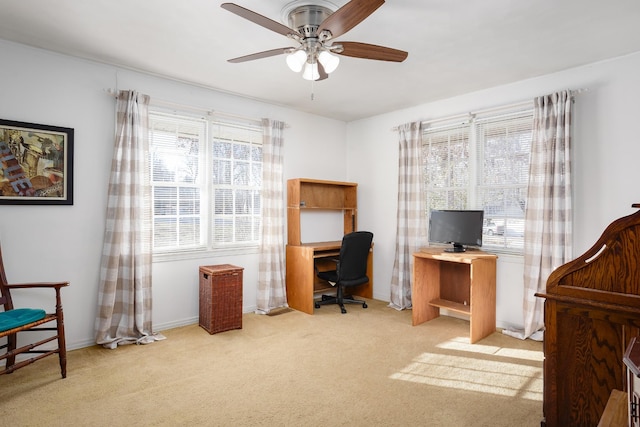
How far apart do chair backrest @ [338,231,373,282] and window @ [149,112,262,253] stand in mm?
1146

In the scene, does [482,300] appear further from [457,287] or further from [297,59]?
[297,59]

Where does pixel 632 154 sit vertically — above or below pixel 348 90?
below

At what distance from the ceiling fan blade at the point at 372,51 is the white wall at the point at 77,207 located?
2.28m

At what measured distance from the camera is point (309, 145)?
16.6 ft

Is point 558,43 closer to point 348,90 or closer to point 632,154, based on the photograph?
point 632,154

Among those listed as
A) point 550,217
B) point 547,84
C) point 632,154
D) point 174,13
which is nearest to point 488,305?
point 550,217

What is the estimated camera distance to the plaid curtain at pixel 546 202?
11.0 feet

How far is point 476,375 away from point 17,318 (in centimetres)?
344

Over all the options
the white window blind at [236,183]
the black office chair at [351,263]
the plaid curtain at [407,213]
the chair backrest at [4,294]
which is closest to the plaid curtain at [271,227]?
the white window blind at [236,183]

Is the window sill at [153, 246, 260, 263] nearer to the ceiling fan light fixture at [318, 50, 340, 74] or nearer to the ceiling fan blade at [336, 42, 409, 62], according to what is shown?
the ceiling fan light fixture at [318, 50, 340, 74]

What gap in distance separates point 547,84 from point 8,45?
495cm

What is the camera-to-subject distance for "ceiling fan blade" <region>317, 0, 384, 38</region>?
179 centimetres

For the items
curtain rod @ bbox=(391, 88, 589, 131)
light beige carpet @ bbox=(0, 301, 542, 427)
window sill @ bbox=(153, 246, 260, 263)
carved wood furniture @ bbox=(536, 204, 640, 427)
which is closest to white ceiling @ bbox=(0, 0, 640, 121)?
curtain rod @ bbox=(391, 88, 589, 131)

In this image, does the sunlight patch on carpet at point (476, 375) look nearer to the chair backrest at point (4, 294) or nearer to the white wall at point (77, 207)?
the white wall at point (77, 207)
